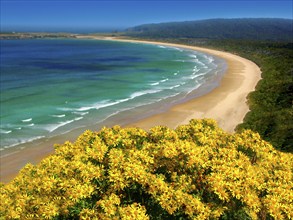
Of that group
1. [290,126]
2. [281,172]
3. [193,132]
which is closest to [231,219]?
[281,172]

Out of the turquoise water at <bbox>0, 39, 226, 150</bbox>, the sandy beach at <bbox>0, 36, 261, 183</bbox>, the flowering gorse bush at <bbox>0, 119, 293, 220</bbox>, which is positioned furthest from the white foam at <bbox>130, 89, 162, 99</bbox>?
the flowering gorse bush at <bbox>0, 119, 293, 220</bbox>

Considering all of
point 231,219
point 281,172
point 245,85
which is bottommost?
point 245,85

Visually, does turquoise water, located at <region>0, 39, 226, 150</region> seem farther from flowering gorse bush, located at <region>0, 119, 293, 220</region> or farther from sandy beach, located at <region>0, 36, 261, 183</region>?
flowering gorse bush, located at <region>0, 119, 293, 220</region>

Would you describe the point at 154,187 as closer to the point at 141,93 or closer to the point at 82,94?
the point at 82,94

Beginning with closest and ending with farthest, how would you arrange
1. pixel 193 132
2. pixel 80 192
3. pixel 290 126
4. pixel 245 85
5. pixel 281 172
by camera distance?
1. pixel 80 192
2. pixel 281 172
3. pixel 193 132
4. pixel 290 126
5. pixel 245 85

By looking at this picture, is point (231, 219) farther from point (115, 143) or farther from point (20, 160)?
point (20, 160)

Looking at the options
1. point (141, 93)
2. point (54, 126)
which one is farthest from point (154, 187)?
point (141, 93)
